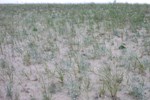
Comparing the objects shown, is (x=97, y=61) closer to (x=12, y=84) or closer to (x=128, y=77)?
(x=128, y=77)

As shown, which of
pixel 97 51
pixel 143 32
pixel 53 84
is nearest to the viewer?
pixel 53 84

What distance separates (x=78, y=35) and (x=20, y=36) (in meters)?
1.96

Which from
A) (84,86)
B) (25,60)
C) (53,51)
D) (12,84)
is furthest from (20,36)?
(84,86)

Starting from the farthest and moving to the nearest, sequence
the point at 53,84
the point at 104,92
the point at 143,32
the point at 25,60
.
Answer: the point at 143,32 < the point at 25,60 < the point at 53,84 < the point at 104,92

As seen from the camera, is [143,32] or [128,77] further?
[143,32]

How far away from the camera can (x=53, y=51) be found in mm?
7426

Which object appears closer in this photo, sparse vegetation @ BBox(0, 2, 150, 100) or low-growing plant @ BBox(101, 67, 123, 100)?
low-growing plant @ BBox(101, 67, 123, 100)

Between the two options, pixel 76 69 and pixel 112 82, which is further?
pixel 76 69

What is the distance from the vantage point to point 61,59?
21.8 feet

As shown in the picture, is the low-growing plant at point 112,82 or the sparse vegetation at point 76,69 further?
the sparse vegetation at point 76,69

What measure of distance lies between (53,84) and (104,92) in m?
0.97

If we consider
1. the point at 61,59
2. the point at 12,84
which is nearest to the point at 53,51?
the point at 61,59

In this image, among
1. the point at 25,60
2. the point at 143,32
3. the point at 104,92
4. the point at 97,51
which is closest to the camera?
the point at 104,92

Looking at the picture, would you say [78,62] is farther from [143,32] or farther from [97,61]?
[143,32]
